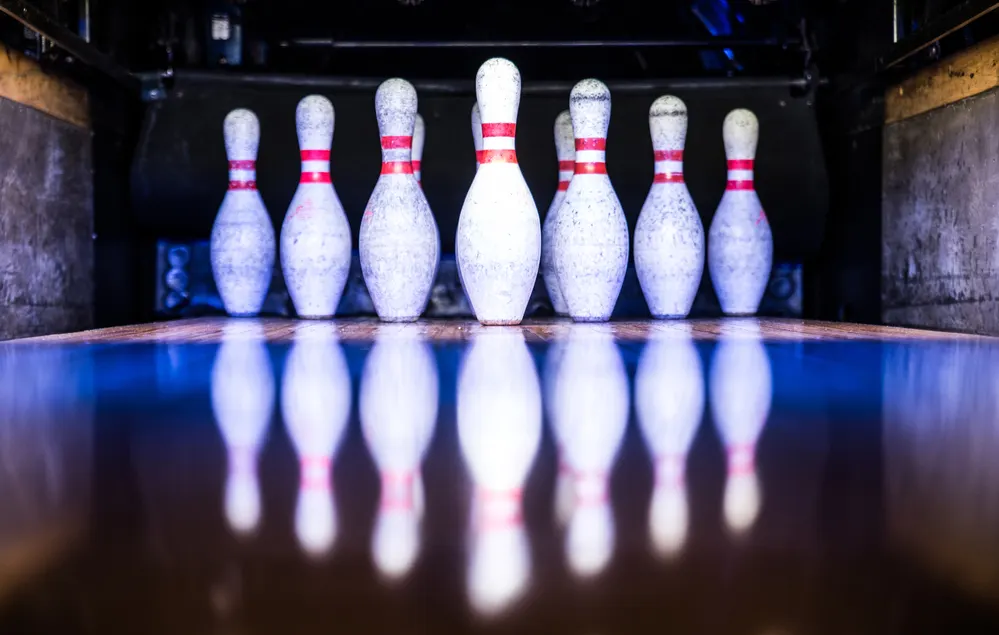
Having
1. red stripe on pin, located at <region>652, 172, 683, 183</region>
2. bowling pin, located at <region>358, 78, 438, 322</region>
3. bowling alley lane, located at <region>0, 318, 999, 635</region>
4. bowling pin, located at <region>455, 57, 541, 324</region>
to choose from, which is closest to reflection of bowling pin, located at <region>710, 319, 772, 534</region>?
bowling alley lane, located at <region>0, 318, 999, 635</region>

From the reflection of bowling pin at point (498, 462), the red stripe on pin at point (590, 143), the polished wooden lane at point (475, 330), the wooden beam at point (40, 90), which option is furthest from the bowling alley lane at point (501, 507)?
the red stripe on pin at point (590, 143)

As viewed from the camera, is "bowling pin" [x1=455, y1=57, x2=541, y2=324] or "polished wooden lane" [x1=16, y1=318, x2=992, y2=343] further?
"bowling pin" [x1=455, y1=57, x2=541, y2=324]

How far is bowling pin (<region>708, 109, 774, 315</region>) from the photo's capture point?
3.53m

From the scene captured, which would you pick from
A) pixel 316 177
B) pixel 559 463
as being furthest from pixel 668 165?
pixel 559 463

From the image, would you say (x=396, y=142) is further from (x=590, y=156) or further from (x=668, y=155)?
(x=668, y=155)

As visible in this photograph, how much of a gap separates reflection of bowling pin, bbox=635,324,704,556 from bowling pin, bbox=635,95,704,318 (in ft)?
4.77

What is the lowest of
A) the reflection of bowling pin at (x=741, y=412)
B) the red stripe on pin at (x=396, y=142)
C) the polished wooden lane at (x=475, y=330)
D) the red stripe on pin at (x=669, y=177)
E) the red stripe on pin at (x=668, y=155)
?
the polished wooden lane at (x=475, y=330)

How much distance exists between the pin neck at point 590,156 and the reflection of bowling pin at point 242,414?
1.37 metres

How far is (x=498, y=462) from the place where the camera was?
74 centimetres

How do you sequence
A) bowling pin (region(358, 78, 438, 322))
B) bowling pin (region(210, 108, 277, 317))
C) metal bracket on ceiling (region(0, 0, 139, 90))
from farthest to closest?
bowling pin (region(210, 108, 277, 317)), bowling pin (region(358, 78, 438, 322)), metal bracket on ceiling (region(0, 0, 139, 90))

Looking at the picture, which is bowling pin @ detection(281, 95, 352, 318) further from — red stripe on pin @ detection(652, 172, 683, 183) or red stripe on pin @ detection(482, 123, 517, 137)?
red stripe on pin @ detection(652, 172, 683, 183)

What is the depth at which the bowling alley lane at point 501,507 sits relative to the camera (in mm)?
437

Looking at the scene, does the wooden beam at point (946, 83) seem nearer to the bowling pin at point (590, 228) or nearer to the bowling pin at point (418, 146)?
the bowling pin at point (590, 228)

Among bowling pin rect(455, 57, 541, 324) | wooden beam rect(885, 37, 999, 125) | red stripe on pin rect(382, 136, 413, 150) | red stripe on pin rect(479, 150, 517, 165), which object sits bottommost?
bowling pin rect(455, 57, 541, 324)
